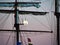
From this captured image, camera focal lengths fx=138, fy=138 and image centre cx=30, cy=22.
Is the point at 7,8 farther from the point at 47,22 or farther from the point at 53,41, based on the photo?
the point at 53,41

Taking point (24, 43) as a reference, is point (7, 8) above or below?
above

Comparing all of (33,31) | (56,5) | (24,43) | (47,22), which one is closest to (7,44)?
(24,43)

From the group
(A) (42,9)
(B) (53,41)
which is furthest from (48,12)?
(B) (53,41)

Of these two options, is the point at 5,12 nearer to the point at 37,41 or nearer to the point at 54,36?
the point at 37,41

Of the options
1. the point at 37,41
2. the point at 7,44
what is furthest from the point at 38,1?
the point at 7,44

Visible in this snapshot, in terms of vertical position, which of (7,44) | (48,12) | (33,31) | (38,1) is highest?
(38,1)

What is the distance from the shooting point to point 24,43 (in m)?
1.92

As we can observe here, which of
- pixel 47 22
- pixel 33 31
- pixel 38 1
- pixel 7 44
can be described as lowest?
pixel 7 44

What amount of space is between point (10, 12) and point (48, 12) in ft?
1.76

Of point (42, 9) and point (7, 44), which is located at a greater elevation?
point (42, 9)

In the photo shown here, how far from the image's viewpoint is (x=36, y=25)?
6.31 ft

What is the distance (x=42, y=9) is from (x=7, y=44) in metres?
0.69

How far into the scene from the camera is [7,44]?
1931mm

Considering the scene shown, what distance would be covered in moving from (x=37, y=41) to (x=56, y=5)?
1.84ft
